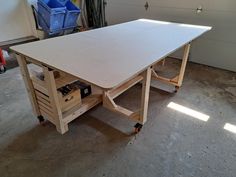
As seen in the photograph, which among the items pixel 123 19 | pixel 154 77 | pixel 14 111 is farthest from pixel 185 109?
pixel 123 19

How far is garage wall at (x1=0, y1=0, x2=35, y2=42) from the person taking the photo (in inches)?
144

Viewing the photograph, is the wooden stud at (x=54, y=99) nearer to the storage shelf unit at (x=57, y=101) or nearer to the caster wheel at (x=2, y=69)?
the storage shelf unit at (x=57, y=101)

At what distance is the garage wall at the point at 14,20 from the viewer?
3.66 meters

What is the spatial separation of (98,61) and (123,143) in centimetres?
84

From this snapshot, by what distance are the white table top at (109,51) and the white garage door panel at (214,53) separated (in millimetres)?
1056

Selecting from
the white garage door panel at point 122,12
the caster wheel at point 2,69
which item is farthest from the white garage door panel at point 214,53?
the caster wheel at point 2,69

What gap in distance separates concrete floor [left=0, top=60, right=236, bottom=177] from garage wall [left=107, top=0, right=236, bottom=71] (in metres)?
1.03

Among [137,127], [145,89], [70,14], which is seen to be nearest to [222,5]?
[145,89]

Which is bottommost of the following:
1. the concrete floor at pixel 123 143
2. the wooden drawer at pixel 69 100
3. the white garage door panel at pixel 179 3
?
the concrete floor at pixel 123 143

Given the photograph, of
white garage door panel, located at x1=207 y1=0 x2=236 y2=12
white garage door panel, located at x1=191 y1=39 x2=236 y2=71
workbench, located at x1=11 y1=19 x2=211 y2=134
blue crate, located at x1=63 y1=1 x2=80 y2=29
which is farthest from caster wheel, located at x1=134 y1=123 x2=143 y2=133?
blue crate, located at x1=63 y1=1 x2=80 y2=29

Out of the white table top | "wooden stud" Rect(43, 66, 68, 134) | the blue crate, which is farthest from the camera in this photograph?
the blue crate

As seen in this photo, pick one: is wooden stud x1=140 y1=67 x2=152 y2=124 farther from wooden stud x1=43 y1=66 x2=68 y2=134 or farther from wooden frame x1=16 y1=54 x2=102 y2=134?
wooden stud x1=43 y1=66 x2=68 y2=134

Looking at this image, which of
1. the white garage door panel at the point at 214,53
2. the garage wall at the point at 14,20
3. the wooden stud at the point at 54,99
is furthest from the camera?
the garage wall at the point at 14,20

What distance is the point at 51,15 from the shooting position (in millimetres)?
3467
